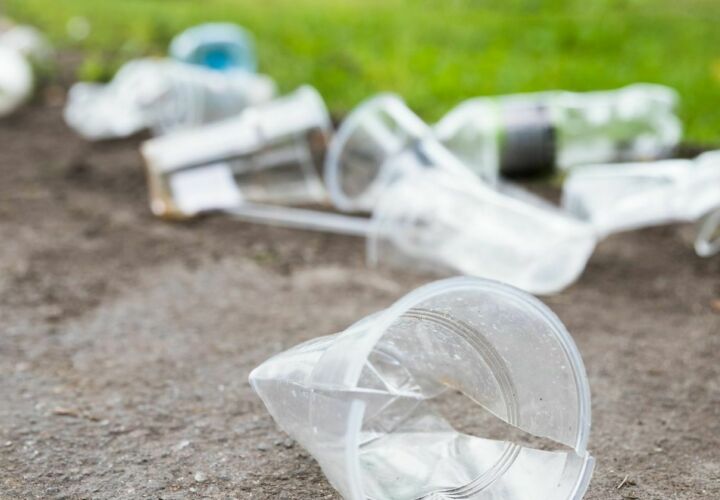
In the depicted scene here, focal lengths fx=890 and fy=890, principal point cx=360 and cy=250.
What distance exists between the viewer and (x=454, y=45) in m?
4.90

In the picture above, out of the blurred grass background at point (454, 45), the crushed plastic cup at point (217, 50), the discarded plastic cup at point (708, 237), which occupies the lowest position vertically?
the discarded plastic cup at point (708, 237)

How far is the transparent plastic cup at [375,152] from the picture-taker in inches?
117

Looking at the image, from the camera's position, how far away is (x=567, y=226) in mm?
2537

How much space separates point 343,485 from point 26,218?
219 centimetres

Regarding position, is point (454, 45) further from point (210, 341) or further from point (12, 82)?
point (210, 341)

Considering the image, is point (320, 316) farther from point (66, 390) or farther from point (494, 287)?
point (494, 287)

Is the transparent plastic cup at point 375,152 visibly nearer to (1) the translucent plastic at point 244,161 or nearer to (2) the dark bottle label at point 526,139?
(1) the translucent plastic at point 244,161

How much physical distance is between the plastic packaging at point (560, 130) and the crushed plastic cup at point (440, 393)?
58.2 inches

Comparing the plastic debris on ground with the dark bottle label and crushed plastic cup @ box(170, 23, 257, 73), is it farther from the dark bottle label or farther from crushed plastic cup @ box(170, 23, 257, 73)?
the dark bottle label

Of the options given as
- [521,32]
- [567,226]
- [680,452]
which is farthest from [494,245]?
[521,32]

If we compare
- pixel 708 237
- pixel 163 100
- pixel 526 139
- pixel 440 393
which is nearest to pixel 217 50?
pixel 163 100

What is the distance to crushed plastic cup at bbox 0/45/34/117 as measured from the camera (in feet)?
14.4

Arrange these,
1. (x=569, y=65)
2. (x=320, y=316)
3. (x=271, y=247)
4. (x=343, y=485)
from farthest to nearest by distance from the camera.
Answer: (x=569, y=65)
(x=271, y=247)
(x=320, y=316)
(x=343, y=485)

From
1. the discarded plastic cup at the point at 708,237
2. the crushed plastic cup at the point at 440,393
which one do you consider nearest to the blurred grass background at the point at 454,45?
the discarded plastic cup at the point at 708,237
